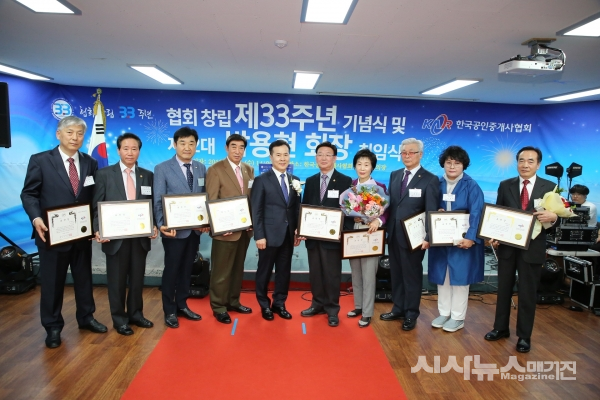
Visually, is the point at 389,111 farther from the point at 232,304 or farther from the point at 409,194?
the point at 232,304

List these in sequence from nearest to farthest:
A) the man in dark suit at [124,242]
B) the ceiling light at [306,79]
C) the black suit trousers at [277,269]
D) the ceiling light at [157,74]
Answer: the man in dark suit at [124,242] → the black suit trousers at [277,269] → the ceiling light at [157,74] → the ceiling light at [306,79]

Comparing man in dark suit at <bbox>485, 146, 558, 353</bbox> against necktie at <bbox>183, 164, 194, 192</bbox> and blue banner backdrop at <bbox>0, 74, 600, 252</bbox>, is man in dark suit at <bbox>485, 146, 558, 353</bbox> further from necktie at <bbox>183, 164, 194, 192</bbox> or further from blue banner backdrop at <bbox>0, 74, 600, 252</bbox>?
blue banner backdrop at <bbox>0, 74, 600, 252</bbox>

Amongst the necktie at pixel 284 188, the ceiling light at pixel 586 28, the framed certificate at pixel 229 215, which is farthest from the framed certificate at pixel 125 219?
the ceiling light at pixel 586 28

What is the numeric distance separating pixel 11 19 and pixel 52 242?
2.16 metres

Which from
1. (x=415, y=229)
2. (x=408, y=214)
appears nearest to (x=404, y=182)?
(x=408, y=214)

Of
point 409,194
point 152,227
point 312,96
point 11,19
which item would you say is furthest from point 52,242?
point 312,96

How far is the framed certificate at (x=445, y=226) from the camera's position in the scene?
3344 millimetres

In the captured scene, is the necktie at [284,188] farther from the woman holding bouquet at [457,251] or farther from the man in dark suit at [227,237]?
the woman holding bouquet at [457,251]

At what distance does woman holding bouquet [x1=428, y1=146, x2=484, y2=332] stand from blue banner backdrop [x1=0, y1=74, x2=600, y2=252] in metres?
4.08

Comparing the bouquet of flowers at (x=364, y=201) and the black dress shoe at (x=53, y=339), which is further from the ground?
the bouquet of flowers at (x=364, y=201)

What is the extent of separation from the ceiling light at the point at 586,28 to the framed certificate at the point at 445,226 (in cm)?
184

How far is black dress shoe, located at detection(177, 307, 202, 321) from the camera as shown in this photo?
12.0 ft

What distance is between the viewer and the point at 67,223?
3010 mm

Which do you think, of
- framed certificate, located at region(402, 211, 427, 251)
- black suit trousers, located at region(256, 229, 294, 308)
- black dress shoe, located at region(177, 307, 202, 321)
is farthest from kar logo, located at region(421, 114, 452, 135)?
black dress shoe, located at region(177, 307, 202, 321)
